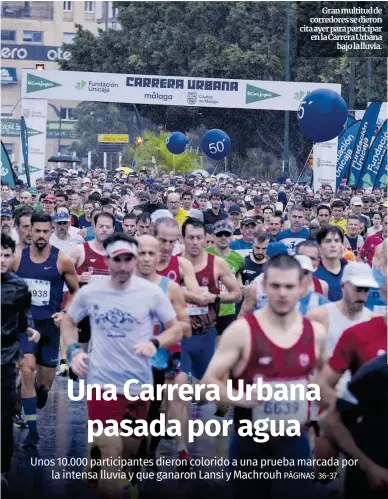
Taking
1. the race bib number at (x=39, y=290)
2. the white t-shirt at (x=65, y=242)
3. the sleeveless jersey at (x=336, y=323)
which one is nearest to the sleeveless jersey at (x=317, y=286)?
the sleeveless jersey at (x=336, y=323)

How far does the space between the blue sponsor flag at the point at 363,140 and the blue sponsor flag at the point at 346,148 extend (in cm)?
22

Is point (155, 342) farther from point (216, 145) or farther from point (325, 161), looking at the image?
point (216, 145)

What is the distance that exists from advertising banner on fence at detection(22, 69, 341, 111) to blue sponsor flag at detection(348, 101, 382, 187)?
535cm

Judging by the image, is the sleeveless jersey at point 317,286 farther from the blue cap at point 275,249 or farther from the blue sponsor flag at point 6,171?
the blue sponsor flag at point 6,171

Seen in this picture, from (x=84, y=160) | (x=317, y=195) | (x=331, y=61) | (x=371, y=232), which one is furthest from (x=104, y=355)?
(x=84, y=160)

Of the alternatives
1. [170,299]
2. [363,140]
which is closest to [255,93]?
[363,140]

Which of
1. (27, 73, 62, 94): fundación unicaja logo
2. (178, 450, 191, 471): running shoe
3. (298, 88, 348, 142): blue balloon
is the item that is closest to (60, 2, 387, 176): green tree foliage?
(27, 73, 62, 94): fundación unicaja logo

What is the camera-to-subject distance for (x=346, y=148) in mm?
26609

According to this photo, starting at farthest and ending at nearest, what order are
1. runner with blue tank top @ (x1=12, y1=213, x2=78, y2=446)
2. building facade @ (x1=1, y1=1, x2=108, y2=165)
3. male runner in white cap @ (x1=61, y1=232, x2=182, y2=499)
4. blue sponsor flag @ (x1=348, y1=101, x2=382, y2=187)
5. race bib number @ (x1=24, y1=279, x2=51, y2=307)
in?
1. building facade @ (x1=1, y1=1, x2=108, y2=165)
2. blue sponsor flag @ (x1=348, y1=101, x2=382, y2=187)
3. race bib number @ (x1=24, y1=279, x2=51, y2=307)
4. runner with blue tank top @ (x1=12, y1=213, x2=78, y2=446)
5. male runner in white cap @ (x1=61, y1=232, x2=182, y2=499)

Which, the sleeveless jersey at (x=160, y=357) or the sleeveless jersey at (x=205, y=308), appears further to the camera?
the sleeveless jersey at (x=205, y=308)

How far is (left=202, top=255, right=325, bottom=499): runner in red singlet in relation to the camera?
263 inches

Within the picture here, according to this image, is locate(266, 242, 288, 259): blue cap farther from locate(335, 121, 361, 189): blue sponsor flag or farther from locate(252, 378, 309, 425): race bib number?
locate(335, 121, 361, 189): blue sponsor flag

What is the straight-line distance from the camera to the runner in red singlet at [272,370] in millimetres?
6680

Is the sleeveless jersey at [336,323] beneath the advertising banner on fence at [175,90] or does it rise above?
beneath
